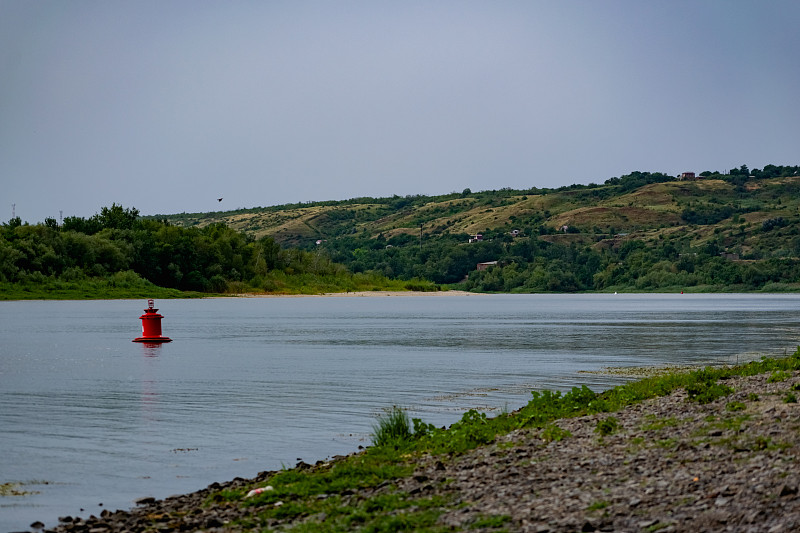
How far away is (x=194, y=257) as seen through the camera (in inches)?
5054

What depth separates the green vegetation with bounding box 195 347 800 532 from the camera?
10.1 metres

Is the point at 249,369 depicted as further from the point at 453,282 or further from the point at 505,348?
the point at 453,282

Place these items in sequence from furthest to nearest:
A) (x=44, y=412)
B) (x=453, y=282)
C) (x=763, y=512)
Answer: (x=453, y=282) → (x=44, y=412) → (x=763, y=512)

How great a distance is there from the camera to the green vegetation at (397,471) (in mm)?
10148

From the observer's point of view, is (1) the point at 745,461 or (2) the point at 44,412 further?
(2) the point at 44,412

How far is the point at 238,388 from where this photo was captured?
25641 millimetres

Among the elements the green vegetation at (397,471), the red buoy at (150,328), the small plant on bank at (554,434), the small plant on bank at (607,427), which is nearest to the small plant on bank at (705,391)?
the green vegetation at (397,471)

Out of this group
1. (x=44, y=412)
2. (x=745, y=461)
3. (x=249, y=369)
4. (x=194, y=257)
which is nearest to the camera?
(x=745, y=461)

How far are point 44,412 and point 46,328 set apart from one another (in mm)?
38016

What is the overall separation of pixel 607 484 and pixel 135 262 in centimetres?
11618

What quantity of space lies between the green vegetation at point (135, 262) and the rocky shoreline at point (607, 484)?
10071cm

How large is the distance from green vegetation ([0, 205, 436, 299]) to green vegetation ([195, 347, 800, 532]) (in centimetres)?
9781

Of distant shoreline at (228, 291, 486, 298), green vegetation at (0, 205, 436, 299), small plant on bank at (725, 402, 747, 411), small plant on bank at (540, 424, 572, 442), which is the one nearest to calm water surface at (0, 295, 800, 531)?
small plant on bank at (540, 424, 572, 442)

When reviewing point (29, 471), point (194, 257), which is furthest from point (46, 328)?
point (194, 257)
